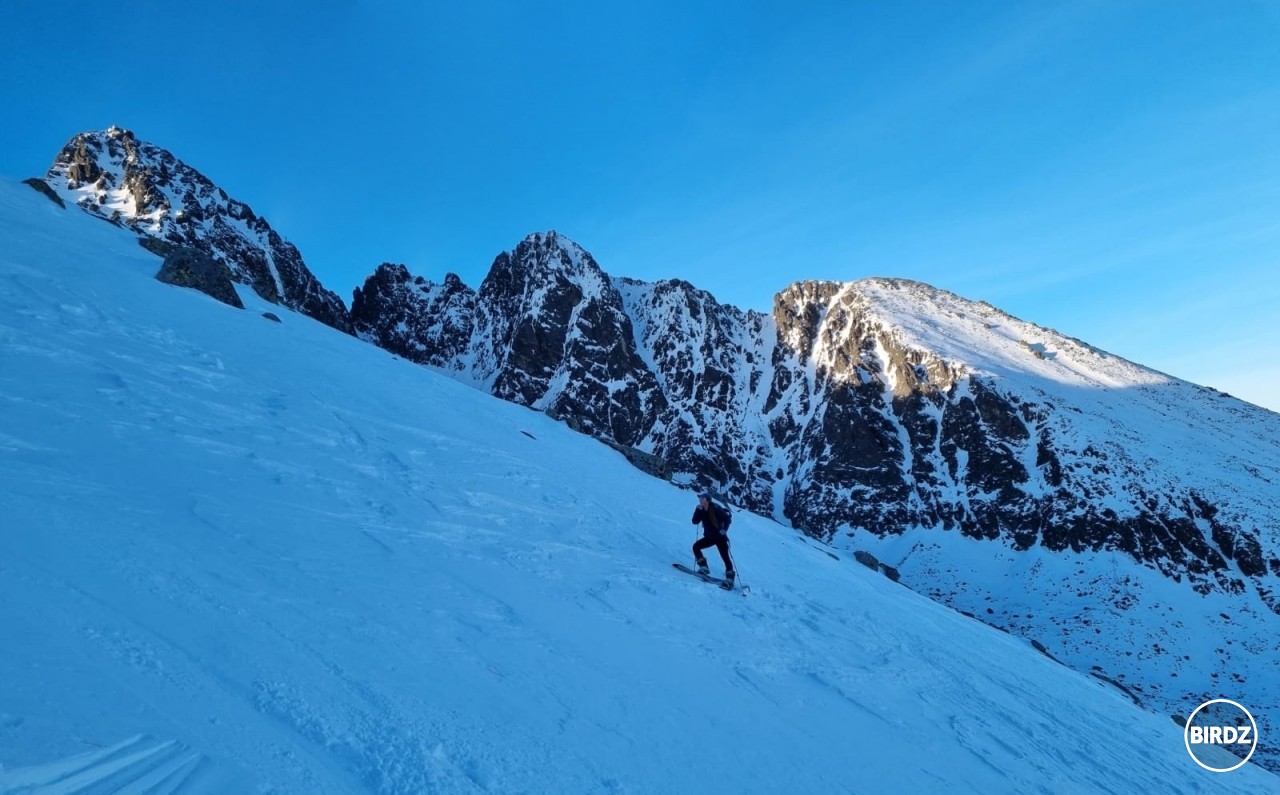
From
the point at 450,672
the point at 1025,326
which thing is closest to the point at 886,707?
the point at 450,672

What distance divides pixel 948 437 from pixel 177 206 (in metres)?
117

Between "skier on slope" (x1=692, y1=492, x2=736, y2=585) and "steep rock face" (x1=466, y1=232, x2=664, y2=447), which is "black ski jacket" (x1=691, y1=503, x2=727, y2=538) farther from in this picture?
"steep rock face" (x1=466, y1=232, x2=664, y2=447)

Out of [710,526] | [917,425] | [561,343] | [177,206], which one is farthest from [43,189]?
[917,425]

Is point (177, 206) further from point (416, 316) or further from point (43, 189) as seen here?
point (43, 189)

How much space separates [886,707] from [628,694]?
4625 millimetres

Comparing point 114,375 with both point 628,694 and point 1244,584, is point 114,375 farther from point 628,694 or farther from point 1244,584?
point 1244,584

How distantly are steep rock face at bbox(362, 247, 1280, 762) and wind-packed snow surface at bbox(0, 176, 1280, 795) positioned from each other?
96.5 feet

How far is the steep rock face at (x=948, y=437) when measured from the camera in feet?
156

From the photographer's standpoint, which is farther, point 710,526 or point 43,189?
point 43,189

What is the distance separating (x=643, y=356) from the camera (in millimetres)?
108562

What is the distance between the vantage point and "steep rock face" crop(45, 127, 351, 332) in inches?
3354

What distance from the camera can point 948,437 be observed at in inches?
2904

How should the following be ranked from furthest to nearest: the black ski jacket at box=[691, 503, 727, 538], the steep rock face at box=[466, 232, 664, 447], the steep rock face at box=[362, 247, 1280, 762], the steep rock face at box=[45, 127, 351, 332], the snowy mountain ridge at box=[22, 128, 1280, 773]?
1. the steep rock face at box=[466, 232, 664, 447]
2. the steep rock face at box=[45, 127, 351, 332]
3. the snowy mountain ridge at box=[22, 128, 1280, 773]
4. the steep rock face at box=[362, 247, 1280, 762]
5. the black ski jacket at box=[691, 503, 727, 538]

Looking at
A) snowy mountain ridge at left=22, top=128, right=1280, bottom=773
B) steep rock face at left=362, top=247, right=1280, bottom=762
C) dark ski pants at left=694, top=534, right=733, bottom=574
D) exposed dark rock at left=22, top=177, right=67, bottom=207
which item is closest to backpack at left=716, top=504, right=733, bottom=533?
dark ski pants at left=694, top=534, right=733, bottom=574
